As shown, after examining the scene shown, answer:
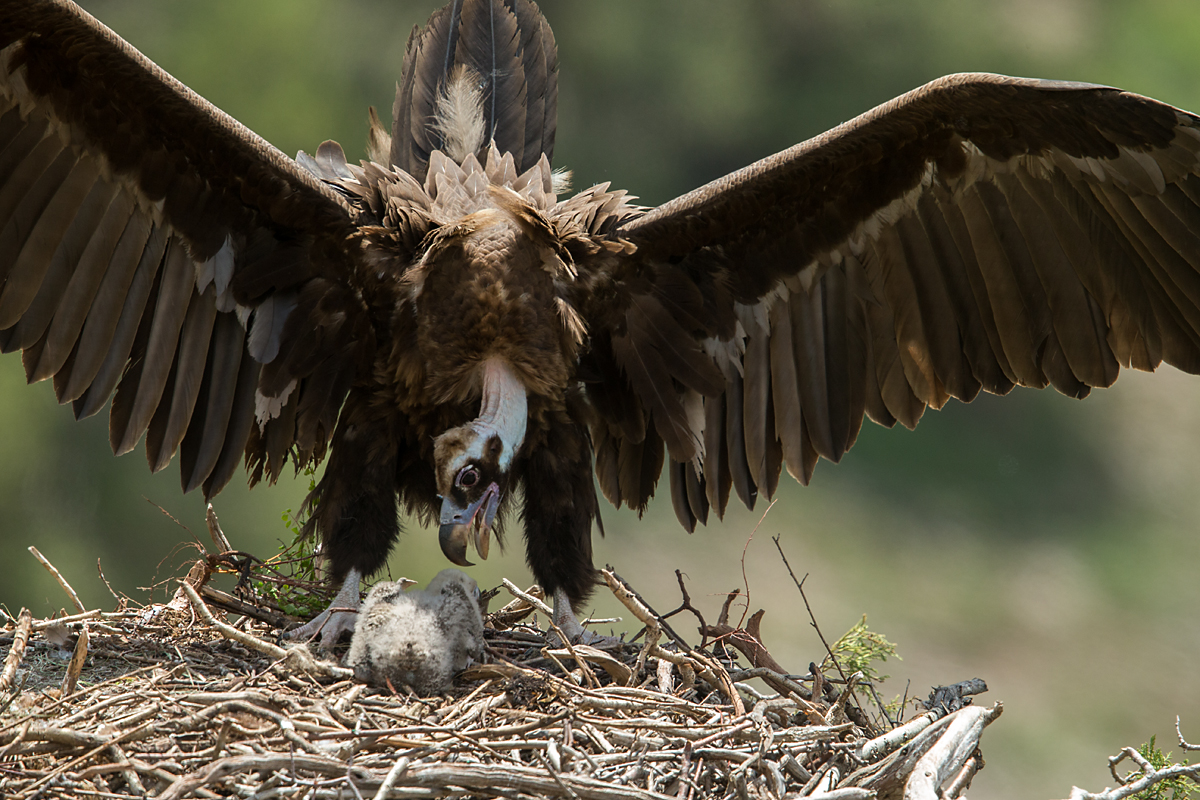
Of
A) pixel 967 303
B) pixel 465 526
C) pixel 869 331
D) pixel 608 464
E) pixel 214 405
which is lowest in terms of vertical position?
pixel 465 526

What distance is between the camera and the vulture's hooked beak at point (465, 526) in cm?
329

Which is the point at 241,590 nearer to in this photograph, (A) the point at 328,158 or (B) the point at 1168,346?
(A) the point at 328,158

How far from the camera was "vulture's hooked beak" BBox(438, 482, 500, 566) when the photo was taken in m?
3.29

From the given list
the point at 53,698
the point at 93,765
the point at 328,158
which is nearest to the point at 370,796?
the point at 93,765

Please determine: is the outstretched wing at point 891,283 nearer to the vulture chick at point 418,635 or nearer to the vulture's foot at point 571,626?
the vulture's foot at point 571,626

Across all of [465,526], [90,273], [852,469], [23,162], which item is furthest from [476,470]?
[852,469]

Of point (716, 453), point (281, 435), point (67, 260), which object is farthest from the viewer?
point (716, 453)

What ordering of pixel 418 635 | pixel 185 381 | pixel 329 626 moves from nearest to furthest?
pixel 418 635 < pixel 329 626 < pixel 185 381

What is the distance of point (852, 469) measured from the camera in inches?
461

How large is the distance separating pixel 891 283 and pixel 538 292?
3.82 feet

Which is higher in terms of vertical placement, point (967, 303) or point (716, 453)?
point (967, 303)

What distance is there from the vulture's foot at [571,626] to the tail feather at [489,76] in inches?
65.2

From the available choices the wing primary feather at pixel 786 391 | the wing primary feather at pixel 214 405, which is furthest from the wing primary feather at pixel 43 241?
the wing primary feather at pixel 786 391

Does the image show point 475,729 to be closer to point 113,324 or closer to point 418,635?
point 418,635
